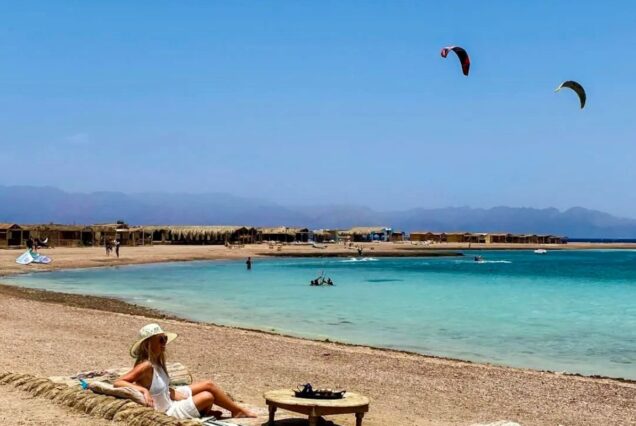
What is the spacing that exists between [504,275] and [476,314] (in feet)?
68.3

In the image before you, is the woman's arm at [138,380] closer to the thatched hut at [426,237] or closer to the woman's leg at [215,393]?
the woman's leg at [215,393]

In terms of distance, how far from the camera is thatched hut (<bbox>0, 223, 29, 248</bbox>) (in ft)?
146

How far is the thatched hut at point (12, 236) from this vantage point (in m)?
44.6

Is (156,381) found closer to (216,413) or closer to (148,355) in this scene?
(148,355)

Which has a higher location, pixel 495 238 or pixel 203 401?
pixel 495 238

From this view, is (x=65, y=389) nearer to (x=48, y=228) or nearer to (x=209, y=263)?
(x=209, y=263)

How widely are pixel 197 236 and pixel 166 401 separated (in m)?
60.9

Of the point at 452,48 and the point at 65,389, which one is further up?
the point at 452,48

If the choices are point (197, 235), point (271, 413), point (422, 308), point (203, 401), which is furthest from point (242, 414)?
point (197, 235)

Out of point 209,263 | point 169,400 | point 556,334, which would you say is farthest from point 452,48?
point 209,263

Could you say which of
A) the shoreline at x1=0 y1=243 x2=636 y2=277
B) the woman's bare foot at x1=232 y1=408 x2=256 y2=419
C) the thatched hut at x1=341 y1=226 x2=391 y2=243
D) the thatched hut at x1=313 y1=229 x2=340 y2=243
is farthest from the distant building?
the woman's bare foot at x1=232 y1=408 x2=256 y2=419

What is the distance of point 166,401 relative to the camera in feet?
16.9

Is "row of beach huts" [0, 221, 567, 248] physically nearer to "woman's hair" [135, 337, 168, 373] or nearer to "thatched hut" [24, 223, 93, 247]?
"thatched hut" [24, 223, 93, 247]

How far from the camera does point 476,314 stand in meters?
19.2
